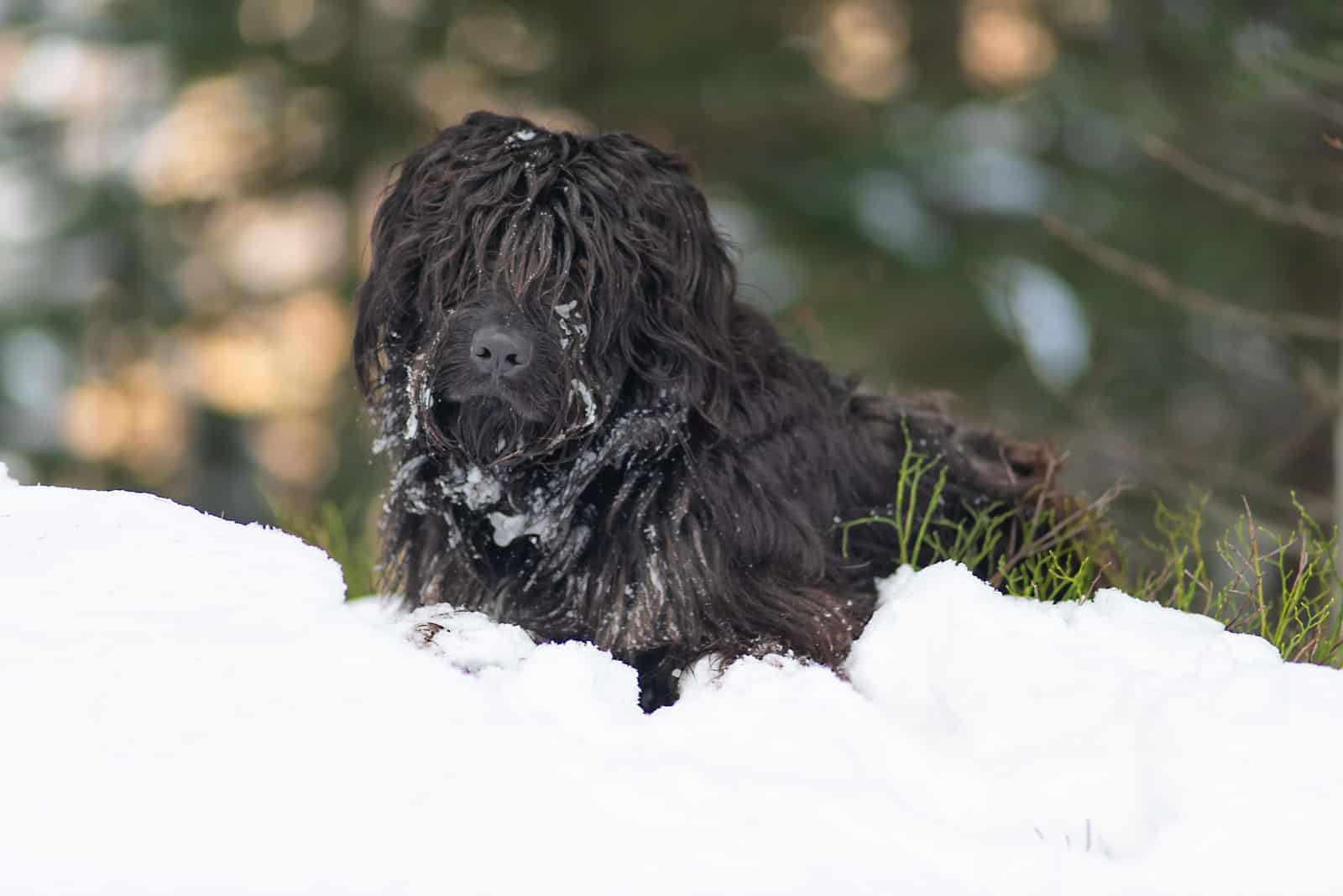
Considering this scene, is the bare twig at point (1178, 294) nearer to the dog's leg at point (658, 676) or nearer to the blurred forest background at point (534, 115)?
the dog's leg at point (658, 676)

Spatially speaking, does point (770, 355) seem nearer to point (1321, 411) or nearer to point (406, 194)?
point (406, 194)

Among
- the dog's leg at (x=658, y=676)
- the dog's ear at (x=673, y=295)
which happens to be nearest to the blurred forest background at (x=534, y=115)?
the dog's ear at (x=673, y=295)

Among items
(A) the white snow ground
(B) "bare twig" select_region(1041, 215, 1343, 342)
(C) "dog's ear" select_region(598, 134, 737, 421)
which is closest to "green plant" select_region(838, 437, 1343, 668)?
(A) the white snow ground

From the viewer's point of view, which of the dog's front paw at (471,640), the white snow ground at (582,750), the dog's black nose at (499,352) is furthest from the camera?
the dog's black nose at (499,352)

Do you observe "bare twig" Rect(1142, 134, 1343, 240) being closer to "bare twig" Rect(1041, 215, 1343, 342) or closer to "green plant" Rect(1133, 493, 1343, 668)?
"bare twig" Rect(1041, 215, 1343, 342)

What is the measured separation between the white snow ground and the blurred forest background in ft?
24.7

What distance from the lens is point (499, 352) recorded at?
341 centimetres

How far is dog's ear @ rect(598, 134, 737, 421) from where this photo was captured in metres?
3.64

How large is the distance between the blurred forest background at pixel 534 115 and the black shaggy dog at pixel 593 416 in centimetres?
693

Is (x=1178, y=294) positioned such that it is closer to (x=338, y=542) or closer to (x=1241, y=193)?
(x=1241, y=193)

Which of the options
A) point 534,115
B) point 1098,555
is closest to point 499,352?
point 1098,555

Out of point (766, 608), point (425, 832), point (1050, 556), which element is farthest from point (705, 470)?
point (425, 832)

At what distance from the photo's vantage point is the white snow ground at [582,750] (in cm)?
248

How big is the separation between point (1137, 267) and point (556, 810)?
11.2 ft
